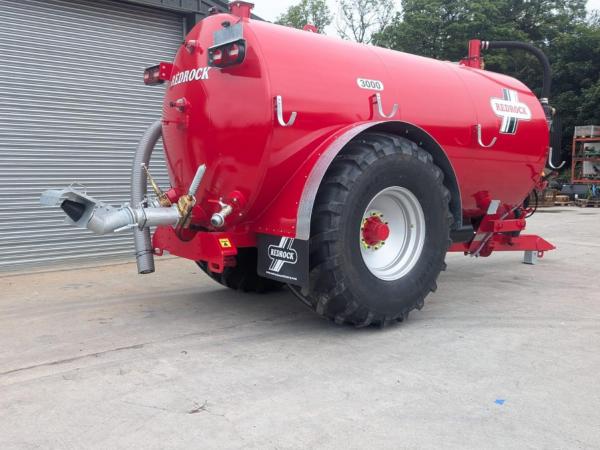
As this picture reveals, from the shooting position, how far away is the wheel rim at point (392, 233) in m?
4.14

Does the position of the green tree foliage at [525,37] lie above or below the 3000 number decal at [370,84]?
above

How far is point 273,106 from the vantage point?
12.0 feet

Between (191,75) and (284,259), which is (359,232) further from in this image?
(191,75)

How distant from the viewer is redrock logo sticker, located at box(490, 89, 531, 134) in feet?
17.3

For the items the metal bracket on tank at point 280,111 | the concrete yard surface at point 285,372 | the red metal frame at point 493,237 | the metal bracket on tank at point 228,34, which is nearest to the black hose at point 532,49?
the red metal frame at point 493,237

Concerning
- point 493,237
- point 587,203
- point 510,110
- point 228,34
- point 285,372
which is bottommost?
point 587,203

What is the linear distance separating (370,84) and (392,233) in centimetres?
114

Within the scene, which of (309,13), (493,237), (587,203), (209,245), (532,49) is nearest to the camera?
(209,245)

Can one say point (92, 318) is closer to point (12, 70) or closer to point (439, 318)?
point (439, 318)

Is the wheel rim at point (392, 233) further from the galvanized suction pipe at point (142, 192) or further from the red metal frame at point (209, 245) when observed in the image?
the galvanized suction pipe at point (142, 192)

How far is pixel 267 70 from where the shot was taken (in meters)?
3.68

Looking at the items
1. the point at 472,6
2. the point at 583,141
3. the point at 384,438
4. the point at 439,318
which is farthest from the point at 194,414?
the point at 472,6

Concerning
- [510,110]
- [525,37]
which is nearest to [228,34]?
[510,110]

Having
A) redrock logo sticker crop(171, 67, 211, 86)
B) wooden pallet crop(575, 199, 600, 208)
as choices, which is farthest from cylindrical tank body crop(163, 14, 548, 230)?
wooden pallet crop(575, 199, 600, 208)
